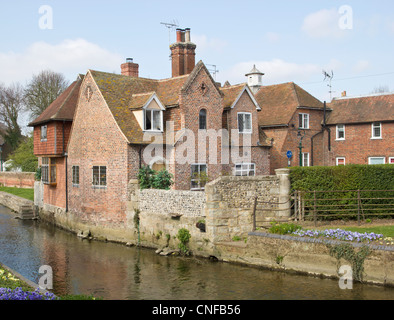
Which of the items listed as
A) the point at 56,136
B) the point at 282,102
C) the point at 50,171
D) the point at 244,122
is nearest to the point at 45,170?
the point at 50,171

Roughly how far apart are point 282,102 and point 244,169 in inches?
435

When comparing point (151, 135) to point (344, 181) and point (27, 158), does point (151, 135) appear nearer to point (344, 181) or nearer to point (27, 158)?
point (344, 181)

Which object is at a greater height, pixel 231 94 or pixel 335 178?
pixel 231 94

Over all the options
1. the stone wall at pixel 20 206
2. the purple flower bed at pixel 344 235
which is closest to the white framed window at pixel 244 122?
the purple flower bed at pixel 344 235

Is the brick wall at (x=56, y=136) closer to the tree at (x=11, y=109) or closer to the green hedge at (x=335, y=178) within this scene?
the green hedge at (x=335, y=178)

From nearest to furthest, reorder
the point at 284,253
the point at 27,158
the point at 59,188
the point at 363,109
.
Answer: the point at 284,253
the point at 59,188
the point at 363,109
the point at 27,158

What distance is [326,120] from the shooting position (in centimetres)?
3891

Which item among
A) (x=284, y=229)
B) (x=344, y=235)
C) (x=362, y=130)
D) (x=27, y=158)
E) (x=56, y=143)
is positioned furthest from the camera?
(x=27, y=158)

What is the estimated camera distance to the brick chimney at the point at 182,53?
28.4m

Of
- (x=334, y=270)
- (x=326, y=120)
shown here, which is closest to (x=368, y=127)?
(x=326, y=120)

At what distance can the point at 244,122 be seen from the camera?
29078mm

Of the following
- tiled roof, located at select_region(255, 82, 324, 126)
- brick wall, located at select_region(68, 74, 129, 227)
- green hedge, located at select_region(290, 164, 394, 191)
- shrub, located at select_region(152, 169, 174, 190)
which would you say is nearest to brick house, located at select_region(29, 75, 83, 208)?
brick wall, located at select_region(68, 74, 129, 227)

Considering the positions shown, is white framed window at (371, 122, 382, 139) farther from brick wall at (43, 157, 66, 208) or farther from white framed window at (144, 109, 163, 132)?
brick wall at (43, 157, 66, 208)

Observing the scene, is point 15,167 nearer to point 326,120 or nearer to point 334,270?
point 326,120
